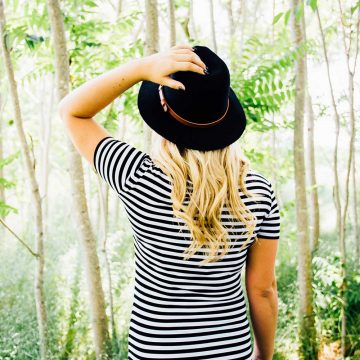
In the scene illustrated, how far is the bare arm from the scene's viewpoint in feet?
4.73

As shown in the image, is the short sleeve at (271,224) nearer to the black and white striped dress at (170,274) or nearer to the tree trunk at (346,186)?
the black and white striped dress at (170,274)

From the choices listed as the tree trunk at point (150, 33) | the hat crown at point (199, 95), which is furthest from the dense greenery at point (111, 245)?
the hat crown at point (199, 95)

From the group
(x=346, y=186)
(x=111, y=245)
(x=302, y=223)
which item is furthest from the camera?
(x=111, y=245)

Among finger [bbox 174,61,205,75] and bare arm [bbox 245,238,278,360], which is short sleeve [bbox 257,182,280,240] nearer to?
bare arm [bbox 245,238,278,360]

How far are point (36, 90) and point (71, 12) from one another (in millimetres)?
7032

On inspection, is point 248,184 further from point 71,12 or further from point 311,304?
point 311,304

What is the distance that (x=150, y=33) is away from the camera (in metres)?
2.81

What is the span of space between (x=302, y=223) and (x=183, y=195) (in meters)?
3.06

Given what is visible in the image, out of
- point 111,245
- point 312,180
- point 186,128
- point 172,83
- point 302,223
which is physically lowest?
point 111,245

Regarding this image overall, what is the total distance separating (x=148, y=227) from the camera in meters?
1.25

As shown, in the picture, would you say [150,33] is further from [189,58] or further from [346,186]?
[346,186]

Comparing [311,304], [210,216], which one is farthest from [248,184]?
[311,304]

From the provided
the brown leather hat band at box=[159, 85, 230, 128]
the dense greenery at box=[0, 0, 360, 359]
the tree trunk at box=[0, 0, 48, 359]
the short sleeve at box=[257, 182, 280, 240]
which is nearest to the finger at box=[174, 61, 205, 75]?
the brown leather hat band at box=[159, 85, 230, 128]

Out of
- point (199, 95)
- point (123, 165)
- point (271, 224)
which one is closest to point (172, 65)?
point (199, 95)
